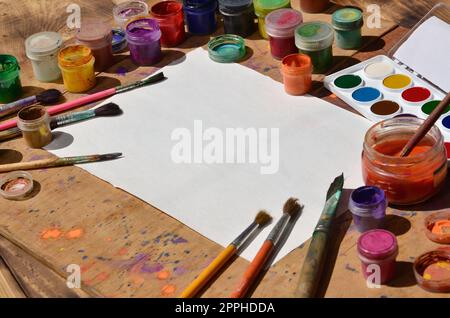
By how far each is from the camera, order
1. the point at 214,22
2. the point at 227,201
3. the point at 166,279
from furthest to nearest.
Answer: the point at 214,22, the point at 227,201, the point at 166,279

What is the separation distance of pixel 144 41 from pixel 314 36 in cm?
41

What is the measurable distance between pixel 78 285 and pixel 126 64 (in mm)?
754

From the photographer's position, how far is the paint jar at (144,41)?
2023 millimetres

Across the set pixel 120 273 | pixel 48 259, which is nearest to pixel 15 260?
pixel 48 259

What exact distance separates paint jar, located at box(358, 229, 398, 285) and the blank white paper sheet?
0.14 meters

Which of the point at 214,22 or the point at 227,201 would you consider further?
the point at 214,22

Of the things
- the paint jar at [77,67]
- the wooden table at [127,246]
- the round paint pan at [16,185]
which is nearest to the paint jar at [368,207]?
the wooden table at [127,246]

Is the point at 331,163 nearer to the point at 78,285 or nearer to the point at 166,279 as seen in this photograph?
the point at 166,279

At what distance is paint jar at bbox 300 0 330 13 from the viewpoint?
2.12 metres

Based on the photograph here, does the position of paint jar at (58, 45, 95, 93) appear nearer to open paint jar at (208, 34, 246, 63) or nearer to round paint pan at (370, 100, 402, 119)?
open paint jar at (208, 34, 246, 63)

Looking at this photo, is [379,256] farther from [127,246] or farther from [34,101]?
[34,101]

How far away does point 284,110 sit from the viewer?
184 cm

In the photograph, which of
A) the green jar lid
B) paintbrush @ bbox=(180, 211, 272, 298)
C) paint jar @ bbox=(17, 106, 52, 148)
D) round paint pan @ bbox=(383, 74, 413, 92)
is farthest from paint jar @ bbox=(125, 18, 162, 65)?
paintbrush @ bbox=(180, 211, 272, 298)

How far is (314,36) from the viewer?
6.25 ft
